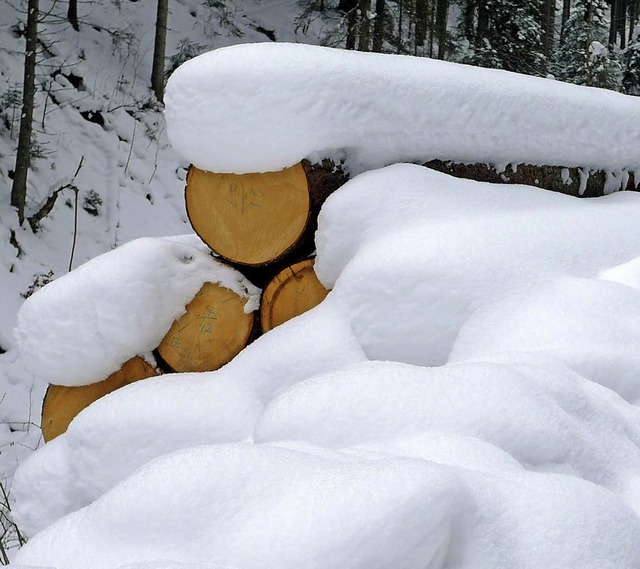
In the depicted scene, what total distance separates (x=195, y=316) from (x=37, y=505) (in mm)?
781

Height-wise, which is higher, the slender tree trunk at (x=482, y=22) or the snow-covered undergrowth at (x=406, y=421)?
the slender tree trunk at (x=482, y=22)

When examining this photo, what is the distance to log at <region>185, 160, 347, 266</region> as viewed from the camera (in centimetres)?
238

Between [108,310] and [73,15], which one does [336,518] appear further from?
[73,15]

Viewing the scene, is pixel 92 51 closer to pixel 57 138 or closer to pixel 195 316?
pixel 57 138

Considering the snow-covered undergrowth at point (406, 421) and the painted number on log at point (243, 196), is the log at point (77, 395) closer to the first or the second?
the snow-covered undergrowth at point (406, 421)

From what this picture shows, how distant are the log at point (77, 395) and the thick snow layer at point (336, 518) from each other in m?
1.34

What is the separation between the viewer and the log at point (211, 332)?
2.51 meters

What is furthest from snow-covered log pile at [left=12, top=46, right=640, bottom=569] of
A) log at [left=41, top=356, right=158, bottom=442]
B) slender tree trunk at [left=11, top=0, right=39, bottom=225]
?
slender tree trunk at [left=11, top=0, right=39, bottom=225]

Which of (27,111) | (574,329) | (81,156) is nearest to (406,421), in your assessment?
(574,329)

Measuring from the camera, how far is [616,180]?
3309 mm

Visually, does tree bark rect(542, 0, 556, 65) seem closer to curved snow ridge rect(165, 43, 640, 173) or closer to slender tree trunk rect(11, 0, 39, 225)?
slender tree trunk rect(11, 0, 39, 225)

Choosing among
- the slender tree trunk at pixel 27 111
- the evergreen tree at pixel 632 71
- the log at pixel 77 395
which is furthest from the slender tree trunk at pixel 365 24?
the evergreen tree at pixel 632 71

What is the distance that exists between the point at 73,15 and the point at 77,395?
703 cm

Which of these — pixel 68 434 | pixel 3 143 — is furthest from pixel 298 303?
pixel 3 143
